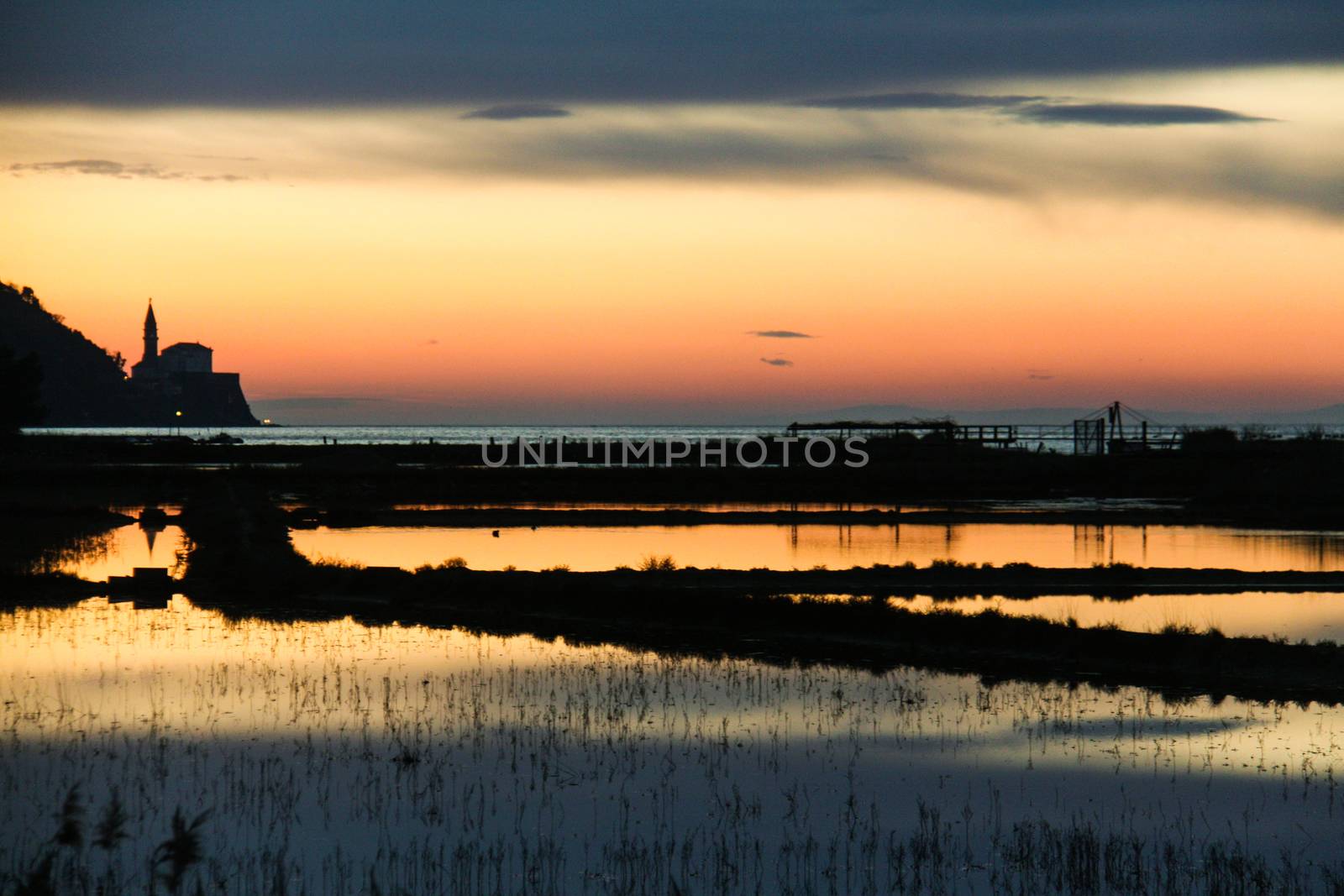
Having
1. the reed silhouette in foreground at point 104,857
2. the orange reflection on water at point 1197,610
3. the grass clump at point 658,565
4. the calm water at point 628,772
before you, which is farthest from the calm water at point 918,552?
the reed silhouette in foreground at point 104,857

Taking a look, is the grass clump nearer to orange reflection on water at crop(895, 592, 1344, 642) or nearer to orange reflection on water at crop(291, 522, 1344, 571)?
orange reflection on water at crop(291, 522, 1344, 571)

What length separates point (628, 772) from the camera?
12.0m

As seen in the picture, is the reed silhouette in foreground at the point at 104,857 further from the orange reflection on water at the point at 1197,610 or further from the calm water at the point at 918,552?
the calm water at the point at 918,552

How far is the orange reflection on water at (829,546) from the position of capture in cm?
3142

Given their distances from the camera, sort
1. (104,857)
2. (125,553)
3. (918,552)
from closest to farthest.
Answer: (104,857) → (125,553) → (918,552)

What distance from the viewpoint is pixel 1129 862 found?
374 inches

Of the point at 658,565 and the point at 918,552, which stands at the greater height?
the point at 658,565

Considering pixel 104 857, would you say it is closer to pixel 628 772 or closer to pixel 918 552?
pixel 628 772

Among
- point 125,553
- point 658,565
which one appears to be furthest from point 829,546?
point 125,553

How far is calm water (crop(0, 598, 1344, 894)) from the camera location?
9.45 m

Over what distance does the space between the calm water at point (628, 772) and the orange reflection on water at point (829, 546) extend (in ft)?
44.5

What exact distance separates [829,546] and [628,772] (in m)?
24.7

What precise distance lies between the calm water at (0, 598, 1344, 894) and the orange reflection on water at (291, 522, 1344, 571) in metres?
13.6

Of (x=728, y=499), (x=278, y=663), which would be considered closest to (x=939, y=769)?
(x=278, y=663)
